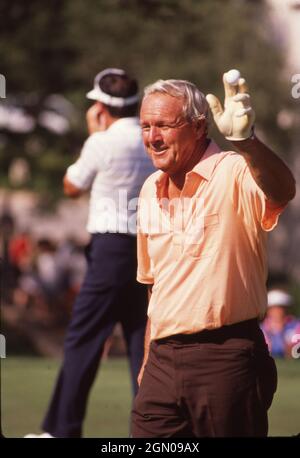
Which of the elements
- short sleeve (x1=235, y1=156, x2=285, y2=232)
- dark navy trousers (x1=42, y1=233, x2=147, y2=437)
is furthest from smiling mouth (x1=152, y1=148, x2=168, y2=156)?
dark navy trousers (x1=42, y1=233, x2=147, y2=437)

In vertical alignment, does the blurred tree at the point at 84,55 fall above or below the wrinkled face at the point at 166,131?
above

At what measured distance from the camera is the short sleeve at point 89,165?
22.9 ft

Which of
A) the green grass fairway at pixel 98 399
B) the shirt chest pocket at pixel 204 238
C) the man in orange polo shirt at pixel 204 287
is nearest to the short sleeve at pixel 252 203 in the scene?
the man in orange polo shirt at pixel 204 287

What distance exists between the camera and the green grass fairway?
7633 millimetres

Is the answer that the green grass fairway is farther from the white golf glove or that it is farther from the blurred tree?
the blurred tree

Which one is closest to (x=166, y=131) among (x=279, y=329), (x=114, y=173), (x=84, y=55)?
(x=114, y=173)

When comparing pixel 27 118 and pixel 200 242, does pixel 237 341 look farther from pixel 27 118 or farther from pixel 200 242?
pixel 27 118

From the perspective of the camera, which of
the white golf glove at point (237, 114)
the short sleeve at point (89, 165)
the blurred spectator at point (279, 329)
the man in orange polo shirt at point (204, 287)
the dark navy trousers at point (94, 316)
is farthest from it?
the blurred spectator at point (279, 329)

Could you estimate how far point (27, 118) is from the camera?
697 inches

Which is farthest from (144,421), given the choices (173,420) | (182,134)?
(182,134)

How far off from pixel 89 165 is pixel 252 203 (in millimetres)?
2585

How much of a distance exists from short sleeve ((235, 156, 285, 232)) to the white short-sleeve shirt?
2.45 meters

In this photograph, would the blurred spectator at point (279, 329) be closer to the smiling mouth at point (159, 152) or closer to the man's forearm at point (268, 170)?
the smiling mouth at point (159, 152)

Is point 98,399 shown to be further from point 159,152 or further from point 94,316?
point 159,152
